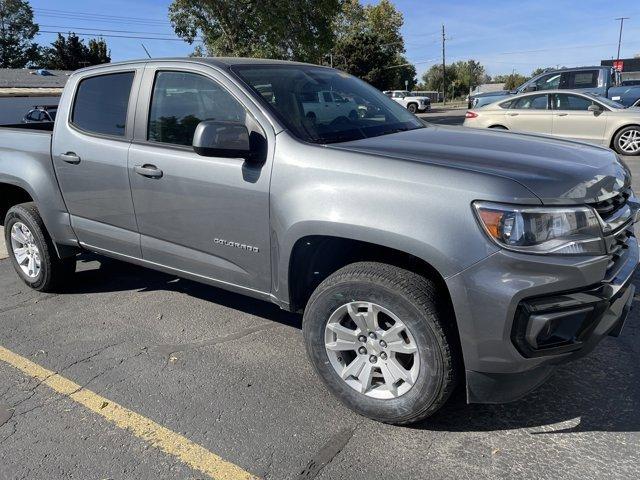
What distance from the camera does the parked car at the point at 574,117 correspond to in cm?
1147

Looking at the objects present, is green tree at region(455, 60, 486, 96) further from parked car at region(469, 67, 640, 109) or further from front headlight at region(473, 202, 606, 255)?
front headlight at region(473, 202, 606, 255)

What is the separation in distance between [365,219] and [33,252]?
352 centimetres

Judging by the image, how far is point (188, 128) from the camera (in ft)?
11.6

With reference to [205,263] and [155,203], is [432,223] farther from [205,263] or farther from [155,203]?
[155,203]

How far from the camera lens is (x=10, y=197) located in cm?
525

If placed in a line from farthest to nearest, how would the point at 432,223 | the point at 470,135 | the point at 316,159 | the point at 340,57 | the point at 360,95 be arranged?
the point at 340,57, the point at 360,95, the point at 470,135, the point at 316,159, the point at 432,223

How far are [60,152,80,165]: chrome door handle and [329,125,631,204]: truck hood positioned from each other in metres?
2.19

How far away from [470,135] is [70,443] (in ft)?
9.31

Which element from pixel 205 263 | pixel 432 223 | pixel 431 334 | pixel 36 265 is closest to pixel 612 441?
pixel 431 334

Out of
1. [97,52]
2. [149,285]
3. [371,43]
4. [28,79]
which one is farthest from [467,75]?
[149,285]

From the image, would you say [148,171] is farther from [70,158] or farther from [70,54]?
[70,54]

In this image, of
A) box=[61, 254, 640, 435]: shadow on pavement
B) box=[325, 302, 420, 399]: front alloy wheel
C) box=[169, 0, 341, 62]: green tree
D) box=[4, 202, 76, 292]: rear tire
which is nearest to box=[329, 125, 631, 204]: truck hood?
box=[325, 302, 420, 399]: front alloy wheel

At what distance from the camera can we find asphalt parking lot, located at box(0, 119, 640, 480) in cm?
257

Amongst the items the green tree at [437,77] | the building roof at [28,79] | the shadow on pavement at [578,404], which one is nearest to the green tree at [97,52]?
the building roof at [28,79]
